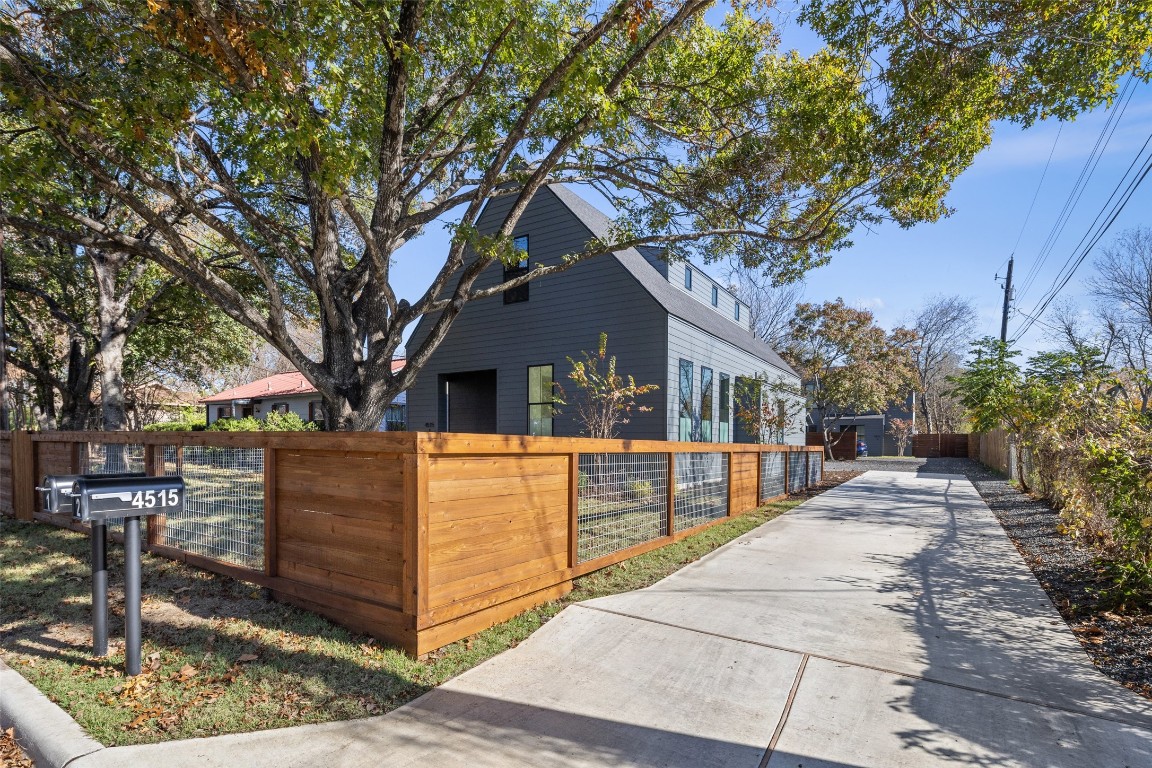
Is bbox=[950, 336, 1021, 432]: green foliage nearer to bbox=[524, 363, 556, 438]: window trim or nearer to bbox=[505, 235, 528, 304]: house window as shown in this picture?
bbox=[524, 363, 556, 438]: window trim

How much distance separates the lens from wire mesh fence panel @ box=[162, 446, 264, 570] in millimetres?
4391

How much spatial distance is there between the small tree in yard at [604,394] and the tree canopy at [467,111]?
2826 millimetres

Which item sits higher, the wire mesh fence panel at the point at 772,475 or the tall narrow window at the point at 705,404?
the tall narrow window at the point at 705,404

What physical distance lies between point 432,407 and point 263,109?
10108 mm

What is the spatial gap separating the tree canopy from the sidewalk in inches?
146

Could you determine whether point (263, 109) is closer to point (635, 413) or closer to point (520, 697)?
point (520, 697)

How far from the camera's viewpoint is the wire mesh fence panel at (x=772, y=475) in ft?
33.2

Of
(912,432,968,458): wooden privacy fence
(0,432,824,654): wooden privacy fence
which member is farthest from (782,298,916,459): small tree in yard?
(0,432,824,654): wooden privacy fence

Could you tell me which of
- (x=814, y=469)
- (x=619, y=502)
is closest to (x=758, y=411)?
(x=814, y=469)

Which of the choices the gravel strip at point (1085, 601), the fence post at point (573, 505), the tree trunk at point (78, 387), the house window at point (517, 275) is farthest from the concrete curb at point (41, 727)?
the tree trunk at point (78, 387)

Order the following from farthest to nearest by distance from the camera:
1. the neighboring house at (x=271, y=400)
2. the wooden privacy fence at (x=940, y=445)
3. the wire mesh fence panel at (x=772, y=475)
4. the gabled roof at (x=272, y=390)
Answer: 1. the wooden privacy fence at (x=940, y=445)
2. the gabled roof at (x=272, y=390)
3. the neighboring house at (x=271, y=400)
4. the wire mesh fence panel at (x=772, y=475)

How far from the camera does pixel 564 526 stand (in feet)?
15.6

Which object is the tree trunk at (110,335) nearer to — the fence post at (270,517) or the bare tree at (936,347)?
the fence post at (270,517)

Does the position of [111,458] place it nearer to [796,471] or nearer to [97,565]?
[97,565]
